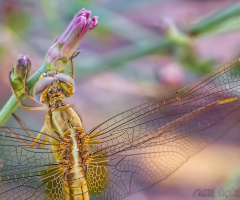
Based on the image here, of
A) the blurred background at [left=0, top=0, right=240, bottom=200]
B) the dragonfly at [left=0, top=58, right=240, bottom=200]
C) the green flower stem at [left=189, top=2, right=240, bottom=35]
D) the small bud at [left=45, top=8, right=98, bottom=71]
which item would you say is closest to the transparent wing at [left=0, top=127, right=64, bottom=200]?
the dragonfly at [left=0, top=58, right=240, bottom=200]

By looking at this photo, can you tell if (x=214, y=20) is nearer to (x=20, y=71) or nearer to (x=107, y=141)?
(x=107, y=141)

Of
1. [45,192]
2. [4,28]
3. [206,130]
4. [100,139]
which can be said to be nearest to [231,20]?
[206,130]

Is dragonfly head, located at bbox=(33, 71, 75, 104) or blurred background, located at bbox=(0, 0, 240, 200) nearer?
dragonfly head, located at bbox=(33, 71, 75, 104)

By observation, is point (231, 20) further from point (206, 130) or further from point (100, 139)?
point (100, 139)

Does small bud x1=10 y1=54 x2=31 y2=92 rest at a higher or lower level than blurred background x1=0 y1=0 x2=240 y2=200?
lower

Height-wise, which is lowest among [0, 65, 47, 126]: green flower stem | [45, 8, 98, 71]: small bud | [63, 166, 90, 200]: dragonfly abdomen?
[63, 166, 90, 200]: dragonfly abdomen

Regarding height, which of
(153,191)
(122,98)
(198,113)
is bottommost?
(153,191)

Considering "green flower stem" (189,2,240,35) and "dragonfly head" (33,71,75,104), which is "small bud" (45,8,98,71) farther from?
"green flower stem" (189,2,240,35)
